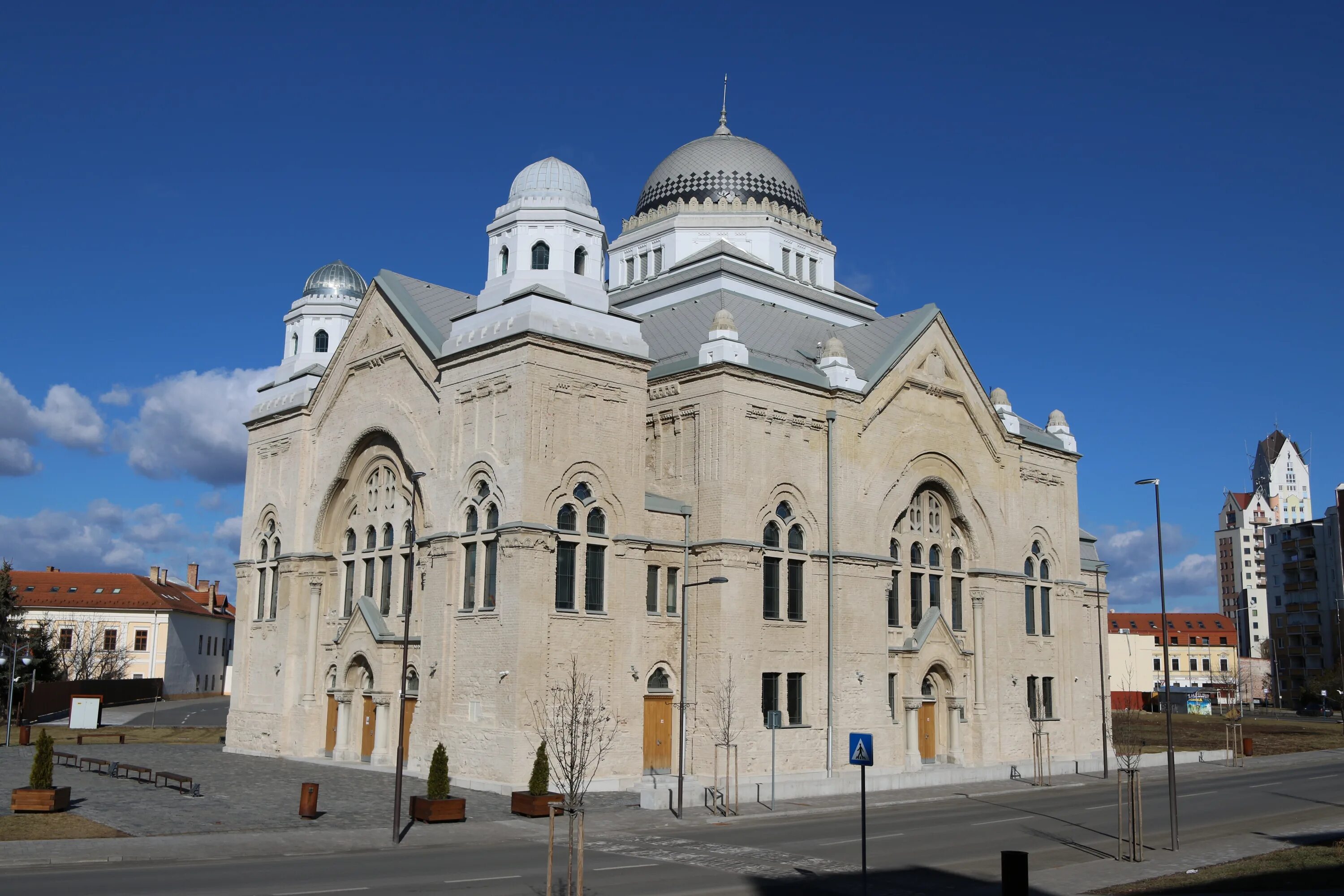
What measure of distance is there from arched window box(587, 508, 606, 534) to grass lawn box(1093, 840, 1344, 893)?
21283mm

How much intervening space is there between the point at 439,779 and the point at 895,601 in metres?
22.5

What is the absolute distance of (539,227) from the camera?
1671 inches

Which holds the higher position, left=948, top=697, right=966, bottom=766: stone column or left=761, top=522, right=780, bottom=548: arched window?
left=761, top=522, right=780, bottom=548: arched window

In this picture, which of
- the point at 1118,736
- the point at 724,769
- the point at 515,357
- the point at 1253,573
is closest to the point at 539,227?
the point at 515,357

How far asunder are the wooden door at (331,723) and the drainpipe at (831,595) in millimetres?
19268

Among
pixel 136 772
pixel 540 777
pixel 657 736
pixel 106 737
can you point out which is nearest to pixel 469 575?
pixel 657 736

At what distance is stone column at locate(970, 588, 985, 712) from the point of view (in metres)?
49.8

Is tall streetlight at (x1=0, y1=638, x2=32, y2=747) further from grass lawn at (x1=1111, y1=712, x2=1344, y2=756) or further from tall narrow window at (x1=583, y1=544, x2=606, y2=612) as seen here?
grass lawn at (x1=1111, y1=712, x2=1344, y2=756)

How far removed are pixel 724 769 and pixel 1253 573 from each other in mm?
185258

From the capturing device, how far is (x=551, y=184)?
43.1 meters

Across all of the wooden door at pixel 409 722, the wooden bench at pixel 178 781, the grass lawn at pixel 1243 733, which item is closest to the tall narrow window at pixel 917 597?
the grass lawn at pixel 1243 733

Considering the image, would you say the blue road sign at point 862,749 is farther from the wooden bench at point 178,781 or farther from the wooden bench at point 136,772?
the wooden bench at point 136,772

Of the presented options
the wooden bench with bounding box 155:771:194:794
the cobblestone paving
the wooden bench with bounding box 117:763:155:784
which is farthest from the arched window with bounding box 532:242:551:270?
the wooden bench with bounding box 117:763:155:784

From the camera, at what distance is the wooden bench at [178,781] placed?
3516 cm
